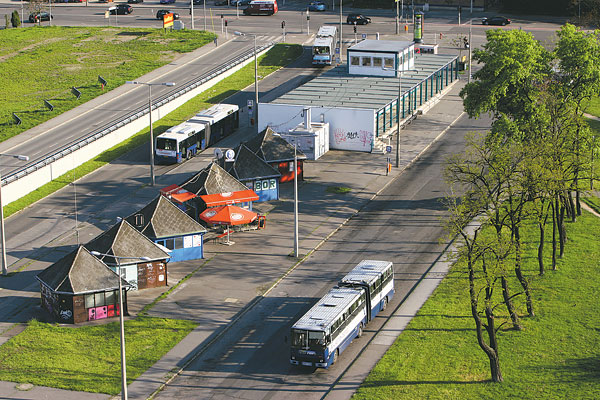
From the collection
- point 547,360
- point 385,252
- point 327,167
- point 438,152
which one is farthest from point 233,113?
point 547,360

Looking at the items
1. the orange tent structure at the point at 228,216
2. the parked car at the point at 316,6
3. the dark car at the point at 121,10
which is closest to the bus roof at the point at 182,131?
the orange tent structure at the point at 228,216

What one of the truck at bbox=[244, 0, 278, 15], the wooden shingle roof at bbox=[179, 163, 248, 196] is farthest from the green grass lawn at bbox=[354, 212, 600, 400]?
the truck at bbox=[244, 0, 278, 15]

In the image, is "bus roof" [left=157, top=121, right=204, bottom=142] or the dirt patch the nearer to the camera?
"bus roof" [left=157, top=121, right=204, bottom=142]

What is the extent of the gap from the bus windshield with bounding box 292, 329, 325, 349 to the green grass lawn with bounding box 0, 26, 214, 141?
59.7 m

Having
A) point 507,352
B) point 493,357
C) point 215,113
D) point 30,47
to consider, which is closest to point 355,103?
point 215,113

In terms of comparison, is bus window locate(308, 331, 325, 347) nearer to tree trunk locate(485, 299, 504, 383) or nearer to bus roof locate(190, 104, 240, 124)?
tree trunk locate(485, 299, 504, 383)

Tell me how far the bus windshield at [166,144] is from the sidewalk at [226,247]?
228cm

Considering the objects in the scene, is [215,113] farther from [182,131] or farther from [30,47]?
[30,47]

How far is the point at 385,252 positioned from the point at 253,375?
69.8 ft

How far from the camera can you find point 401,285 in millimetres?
64250

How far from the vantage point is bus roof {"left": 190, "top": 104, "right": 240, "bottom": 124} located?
323 feet

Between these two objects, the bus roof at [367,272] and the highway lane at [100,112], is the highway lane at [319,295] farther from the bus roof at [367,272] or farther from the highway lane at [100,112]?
the highway lane at [100,112]

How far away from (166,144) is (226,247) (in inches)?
923

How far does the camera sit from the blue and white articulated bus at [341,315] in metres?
51.6
